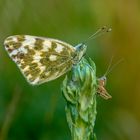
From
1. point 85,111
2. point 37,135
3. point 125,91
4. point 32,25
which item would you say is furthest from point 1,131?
point 85,111

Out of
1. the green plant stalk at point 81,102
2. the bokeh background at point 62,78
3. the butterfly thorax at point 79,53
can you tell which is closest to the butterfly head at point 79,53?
the butterfly thorax at point 79,53

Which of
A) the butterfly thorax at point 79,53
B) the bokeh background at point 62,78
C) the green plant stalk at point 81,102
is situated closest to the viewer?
the green plant stalk at point 81,102

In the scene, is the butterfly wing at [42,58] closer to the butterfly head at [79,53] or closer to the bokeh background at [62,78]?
the butterfly head at [79,53]

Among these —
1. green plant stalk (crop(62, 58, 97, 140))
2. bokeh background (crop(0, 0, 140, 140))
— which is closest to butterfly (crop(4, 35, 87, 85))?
green plant stalk (crop(62, 58, 97, 140))

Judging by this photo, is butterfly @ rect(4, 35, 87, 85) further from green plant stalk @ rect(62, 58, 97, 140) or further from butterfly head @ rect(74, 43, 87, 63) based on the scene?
green plant stalk @ rect(62, 58, 97, 140)

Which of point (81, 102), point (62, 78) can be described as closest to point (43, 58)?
point (81, 102)

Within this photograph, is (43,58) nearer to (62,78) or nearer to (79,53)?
(79,53)
